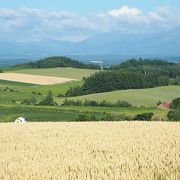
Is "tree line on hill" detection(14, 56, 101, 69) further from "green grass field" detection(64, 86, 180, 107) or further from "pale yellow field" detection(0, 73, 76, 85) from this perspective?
"green grass field" detection(64, 86, 180, 107)

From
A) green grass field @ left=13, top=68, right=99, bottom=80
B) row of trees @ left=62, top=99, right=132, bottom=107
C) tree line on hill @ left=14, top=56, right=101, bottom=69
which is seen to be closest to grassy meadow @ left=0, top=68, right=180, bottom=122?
row of trees @ left=62, top=99, right=132, bottom=107

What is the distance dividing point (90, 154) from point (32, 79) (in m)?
106

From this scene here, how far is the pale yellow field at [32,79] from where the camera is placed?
113919 mm

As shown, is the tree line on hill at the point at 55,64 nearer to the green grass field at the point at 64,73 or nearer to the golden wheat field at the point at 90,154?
the green grass field at the point at 64,73

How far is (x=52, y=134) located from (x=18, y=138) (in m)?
1.56

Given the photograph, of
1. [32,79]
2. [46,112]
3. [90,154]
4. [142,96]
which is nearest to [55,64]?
[32,79]

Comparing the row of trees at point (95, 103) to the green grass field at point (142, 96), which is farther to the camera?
the green grass field at point (142, 96)

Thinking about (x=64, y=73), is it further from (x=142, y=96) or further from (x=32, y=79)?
(x=142, y=96)

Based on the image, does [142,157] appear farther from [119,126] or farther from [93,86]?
[93,86]

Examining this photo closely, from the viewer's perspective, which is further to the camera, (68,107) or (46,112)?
(68,107)

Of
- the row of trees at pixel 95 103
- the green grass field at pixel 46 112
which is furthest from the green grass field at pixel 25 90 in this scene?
the green grass field at pixel 46 112

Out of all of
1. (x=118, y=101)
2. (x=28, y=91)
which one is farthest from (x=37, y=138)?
(x=28, y=91)

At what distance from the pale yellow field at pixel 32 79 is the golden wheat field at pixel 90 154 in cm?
9493

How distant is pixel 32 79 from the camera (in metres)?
118
